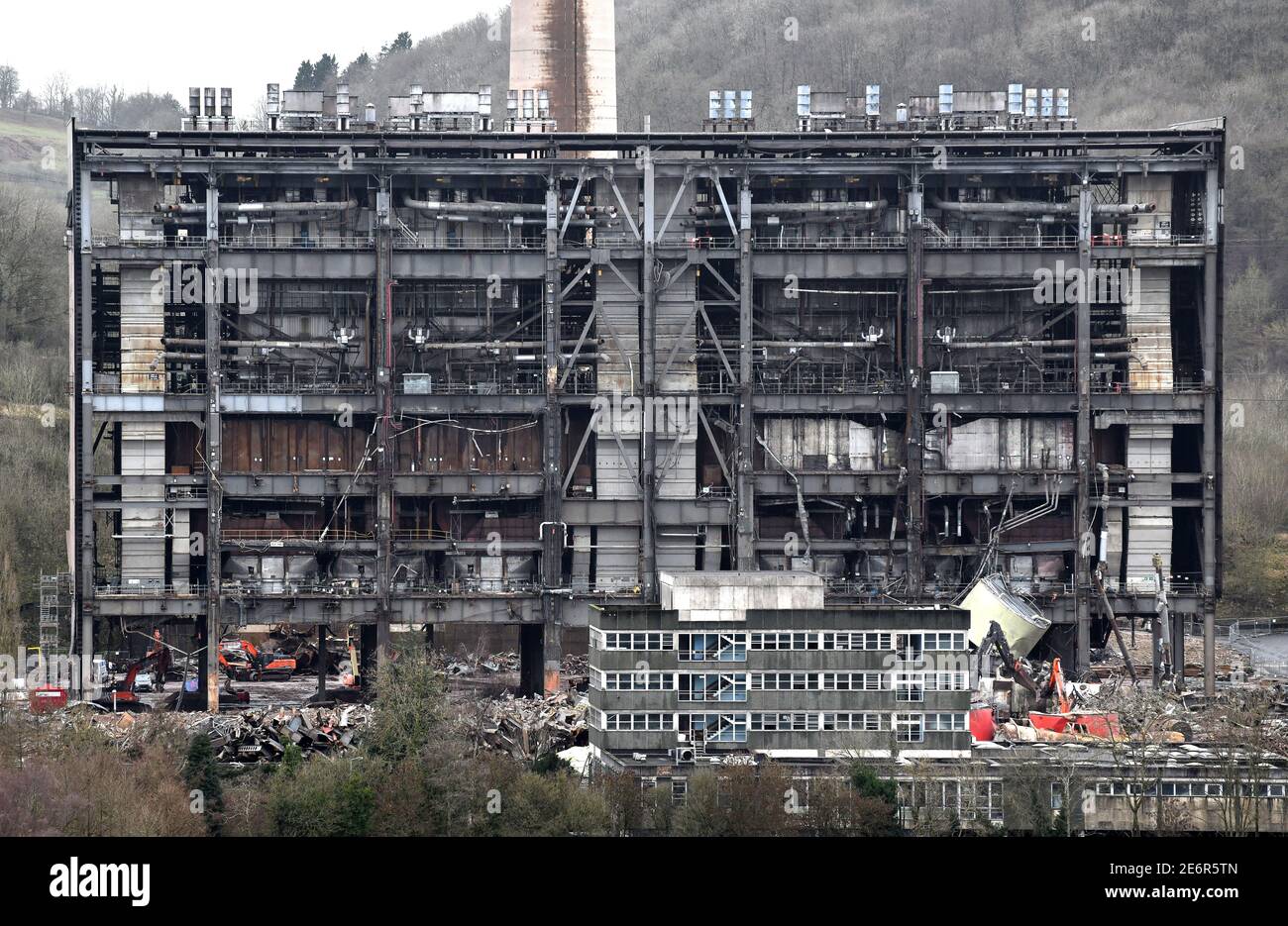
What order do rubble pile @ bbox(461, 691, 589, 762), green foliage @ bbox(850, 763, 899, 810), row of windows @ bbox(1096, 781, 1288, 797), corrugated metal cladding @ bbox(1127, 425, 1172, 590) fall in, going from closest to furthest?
green foliage @ bbox(850, 763, 899, 810) < row of windows @ bbox(1096, 781, 1288, 797) < rubble pile @ bbox(461, 691, 589, 762) < corrugated metal cladding @ bbox(1127, 425, 1172, 590)

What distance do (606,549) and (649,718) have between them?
2054 centimetres

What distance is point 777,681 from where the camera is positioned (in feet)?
242

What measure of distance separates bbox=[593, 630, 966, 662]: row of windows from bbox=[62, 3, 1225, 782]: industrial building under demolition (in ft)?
53.9

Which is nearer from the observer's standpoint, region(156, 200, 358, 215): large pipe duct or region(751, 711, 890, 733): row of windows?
region(751, 711, 890, 733): row of windows

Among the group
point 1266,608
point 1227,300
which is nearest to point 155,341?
point 1266,608

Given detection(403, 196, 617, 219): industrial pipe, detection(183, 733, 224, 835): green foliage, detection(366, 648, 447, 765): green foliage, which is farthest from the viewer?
detection(403, 196, 617, 219): industrial pipe

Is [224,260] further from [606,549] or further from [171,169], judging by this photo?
[606,549]

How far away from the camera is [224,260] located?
299ft

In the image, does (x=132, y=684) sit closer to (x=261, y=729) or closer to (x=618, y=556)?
(x=261, y=729)

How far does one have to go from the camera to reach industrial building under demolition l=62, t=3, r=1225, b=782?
91.5 m

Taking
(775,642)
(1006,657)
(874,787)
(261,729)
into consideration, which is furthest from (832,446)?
(261,729)

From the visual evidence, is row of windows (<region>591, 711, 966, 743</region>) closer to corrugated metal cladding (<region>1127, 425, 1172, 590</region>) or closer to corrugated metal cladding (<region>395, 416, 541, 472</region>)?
corrugated metal cladding (<region>395, 416, 541, 472</region>)

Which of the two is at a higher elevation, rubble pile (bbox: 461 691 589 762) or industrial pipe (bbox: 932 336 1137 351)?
industrial pipe (bbox: 932 336 1137 351)

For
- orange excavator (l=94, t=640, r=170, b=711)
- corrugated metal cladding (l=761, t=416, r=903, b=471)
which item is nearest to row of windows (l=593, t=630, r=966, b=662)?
corrugated metal cladding (l=761, t=416, r=903, b=471)
